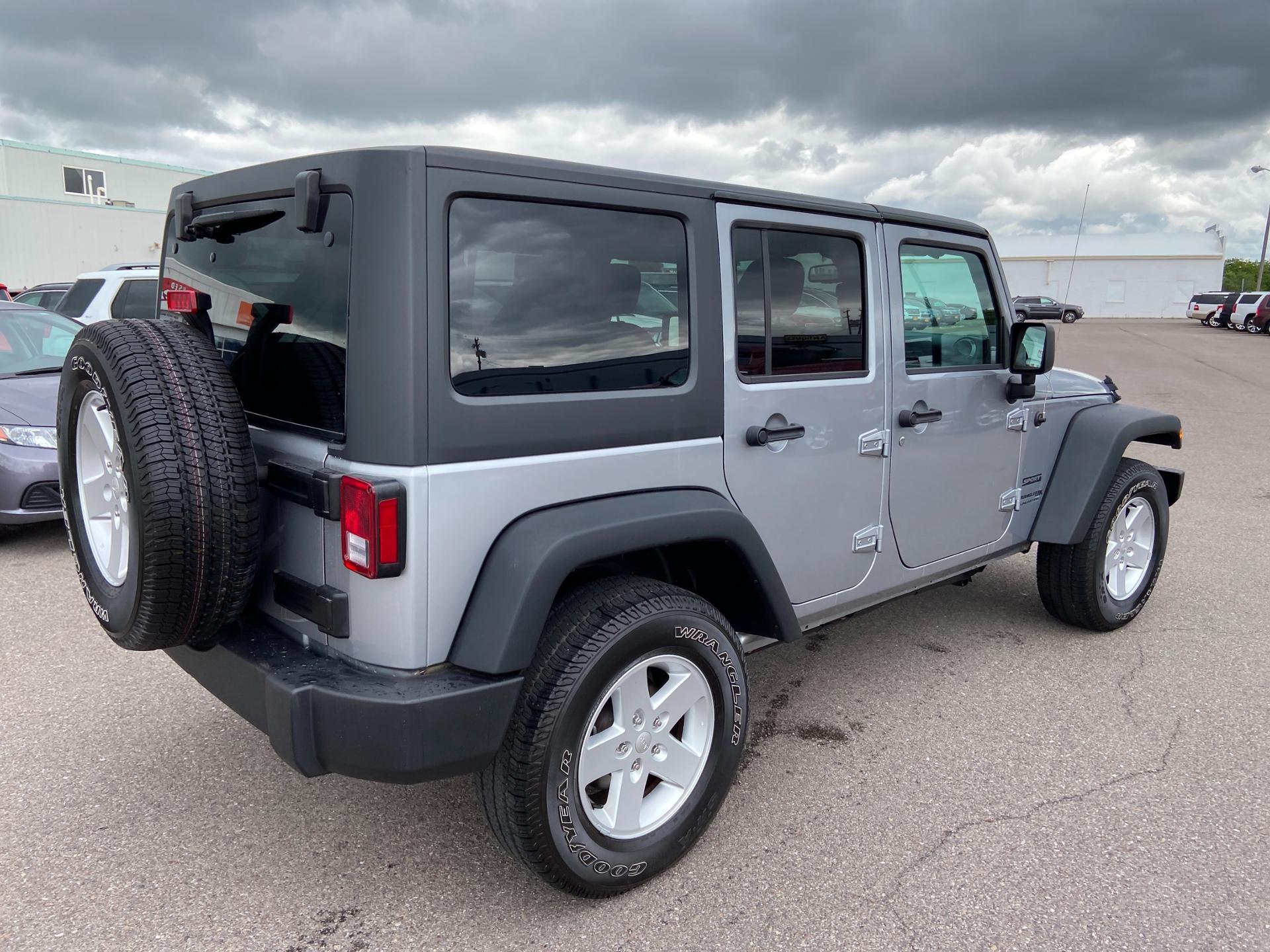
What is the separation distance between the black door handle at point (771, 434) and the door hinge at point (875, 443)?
13.4 inches

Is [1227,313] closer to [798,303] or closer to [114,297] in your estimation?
[114,297]

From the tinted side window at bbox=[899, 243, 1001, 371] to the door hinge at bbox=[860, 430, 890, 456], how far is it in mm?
304

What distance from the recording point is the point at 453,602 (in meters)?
2.18

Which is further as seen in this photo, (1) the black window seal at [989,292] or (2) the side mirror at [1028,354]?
(2) the side mirror at [1028,354]

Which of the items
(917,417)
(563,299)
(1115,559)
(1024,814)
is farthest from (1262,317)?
(563,299)

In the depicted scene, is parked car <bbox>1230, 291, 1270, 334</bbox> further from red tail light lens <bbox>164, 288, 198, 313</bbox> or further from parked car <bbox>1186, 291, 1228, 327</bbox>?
red tail light lens <bbox>164, 288, 198, 313</bbox>

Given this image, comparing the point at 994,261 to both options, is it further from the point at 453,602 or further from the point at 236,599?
the point at 236,599

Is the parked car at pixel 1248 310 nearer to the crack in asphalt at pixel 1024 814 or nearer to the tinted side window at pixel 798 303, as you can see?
the crack in asphalt at pixel 1024 814

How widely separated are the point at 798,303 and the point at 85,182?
36.6 meters

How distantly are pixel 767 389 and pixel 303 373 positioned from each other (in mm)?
1362

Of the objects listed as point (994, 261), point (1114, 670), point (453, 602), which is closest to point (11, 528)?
point (453, 602)

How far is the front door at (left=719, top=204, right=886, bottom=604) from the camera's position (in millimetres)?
2781

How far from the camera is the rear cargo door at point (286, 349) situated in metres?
2.19

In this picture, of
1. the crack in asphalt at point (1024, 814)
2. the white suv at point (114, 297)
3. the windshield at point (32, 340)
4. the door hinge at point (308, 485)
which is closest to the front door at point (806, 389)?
the crack in asphalt at point (1024, 814)
